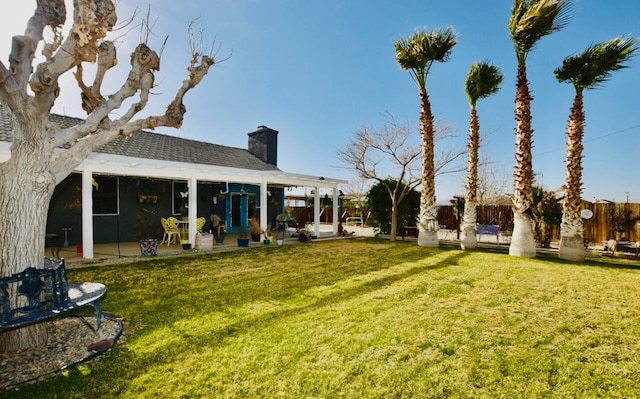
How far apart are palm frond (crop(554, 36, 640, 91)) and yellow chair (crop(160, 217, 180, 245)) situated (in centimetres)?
1491

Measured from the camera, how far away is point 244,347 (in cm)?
339

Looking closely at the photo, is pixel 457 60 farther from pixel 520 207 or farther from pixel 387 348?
pixel 387 348

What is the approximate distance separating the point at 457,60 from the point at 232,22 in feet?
30.8

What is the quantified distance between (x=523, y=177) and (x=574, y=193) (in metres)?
1.51

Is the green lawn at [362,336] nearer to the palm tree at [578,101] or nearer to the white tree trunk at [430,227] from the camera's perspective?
the palm tree at [578,101]

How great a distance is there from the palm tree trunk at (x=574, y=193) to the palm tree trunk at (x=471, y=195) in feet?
8.99

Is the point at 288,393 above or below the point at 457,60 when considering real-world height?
below

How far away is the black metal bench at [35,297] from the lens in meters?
2.89

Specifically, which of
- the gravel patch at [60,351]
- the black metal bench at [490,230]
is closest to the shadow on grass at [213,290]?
the gravel patch at [60,351]

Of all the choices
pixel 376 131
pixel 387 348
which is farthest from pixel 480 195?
pixel 387 348

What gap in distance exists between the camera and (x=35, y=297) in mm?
3129

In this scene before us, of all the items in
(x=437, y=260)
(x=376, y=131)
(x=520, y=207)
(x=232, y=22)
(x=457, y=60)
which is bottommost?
(x=437, y=260)

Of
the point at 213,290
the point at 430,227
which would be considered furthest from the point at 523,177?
the point at 213,290

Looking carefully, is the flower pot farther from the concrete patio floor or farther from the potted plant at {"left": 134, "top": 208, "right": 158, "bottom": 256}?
the potted plant at {"left": 134, "top": 208, "right": 158, "bottom": 256}
